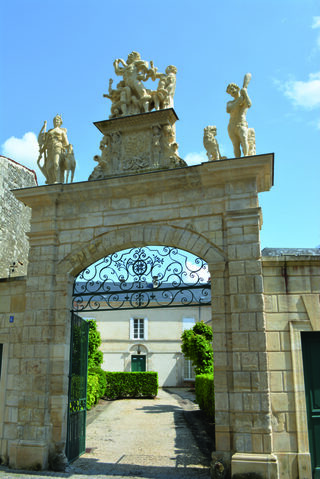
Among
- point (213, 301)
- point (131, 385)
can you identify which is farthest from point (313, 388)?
point (131, 385)

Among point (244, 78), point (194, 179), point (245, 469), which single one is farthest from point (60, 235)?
point (245, 469)

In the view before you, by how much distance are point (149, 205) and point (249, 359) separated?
2.52m

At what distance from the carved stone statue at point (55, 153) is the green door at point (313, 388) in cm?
438

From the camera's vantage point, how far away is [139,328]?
902 inches

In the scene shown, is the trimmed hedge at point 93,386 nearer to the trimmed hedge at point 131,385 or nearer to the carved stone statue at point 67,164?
the trimmed hedge at point 131,385

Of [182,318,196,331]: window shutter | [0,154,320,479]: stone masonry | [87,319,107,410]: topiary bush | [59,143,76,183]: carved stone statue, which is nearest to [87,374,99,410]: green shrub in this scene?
[87,319,107,410]: topiary bush

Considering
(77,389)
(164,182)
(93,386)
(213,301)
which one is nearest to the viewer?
(213,301)

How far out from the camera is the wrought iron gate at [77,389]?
6070 millimetres

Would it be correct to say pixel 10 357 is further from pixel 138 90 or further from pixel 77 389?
pixel 138 90

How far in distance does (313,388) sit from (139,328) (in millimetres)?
18259

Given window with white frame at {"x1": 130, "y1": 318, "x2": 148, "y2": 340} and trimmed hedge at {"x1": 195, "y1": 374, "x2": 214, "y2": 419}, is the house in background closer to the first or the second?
window with white frame at {"x1": 130, "y1": 318, "x2": 148, "y2": 340}

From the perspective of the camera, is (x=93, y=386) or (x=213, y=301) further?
(x=93, y=386)

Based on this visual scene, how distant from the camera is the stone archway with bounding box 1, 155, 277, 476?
16.8 ft

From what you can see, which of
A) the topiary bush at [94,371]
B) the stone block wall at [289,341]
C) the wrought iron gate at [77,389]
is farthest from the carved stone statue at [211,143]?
the topiary bush at [94,371]
